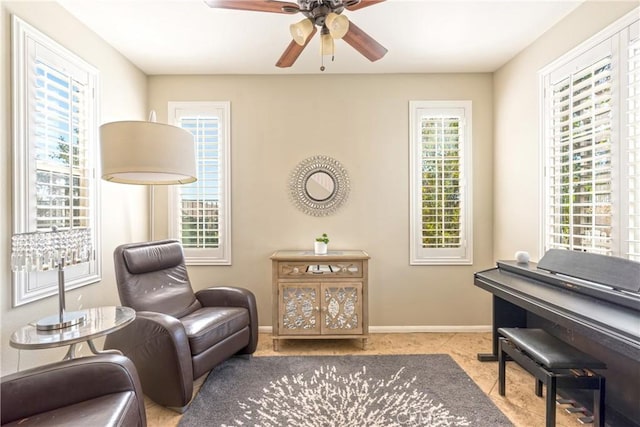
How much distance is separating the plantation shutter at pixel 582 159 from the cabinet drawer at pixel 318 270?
164cm

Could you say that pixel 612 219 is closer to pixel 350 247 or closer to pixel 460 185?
pixel 460 185

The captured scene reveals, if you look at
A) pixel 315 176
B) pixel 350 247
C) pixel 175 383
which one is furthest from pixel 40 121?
pixel 350 247

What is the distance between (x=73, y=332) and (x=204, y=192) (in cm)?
194

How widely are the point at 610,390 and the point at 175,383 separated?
273 centimetres

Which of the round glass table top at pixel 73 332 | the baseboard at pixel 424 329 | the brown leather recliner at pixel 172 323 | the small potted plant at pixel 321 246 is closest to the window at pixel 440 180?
the baseboard at pixel 424 329

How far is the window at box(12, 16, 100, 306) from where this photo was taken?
6.31 ft

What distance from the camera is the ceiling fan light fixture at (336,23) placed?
1554 mm

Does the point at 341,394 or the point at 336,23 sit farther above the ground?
the point at 336,23

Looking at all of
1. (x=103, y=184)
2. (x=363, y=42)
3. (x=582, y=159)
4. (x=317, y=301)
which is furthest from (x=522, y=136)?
(x=103, y=184)

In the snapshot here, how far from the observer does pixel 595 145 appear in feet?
7.00

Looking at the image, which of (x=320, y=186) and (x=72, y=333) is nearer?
(x=72, y=333)

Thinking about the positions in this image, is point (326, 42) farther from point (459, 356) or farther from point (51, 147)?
A: point (459, 356)

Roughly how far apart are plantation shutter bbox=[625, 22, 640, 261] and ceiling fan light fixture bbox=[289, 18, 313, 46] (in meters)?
1.92

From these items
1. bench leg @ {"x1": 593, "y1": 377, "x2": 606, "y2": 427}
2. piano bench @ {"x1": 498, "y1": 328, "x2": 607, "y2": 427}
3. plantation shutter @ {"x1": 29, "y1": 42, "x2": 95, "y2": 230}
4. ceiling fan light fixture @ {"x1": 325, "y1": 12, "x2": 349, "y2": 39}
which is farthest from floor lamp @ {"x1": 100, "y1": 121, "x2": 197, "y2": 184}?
bench leg @ {"x1": 593, "y1": 377, "x2": 606, "y2": 427}
